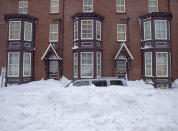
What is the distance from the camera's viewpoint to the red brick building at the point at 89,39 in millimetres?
22172

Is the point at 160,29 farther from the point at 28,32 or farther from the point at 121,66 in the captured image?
the point at 28,32

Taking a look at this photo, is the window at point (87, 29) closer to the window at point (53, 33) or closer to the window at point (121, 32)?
the window at point (121, 32)

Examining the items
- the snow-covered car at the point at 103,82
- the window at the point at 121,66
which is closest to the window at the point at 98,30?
the window at the point at 121,66

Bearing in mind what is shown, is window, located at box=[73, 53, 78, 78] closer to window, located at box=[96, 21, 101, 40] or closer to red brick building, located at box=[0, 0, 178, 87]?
red brick building, located at box=[0, 0, 178, 87]

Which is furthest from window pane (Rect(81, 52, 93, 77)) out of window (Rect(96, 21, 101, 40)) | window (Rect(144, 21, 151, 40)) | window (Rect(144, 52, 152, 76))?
window (Rect(144, 21, 151, 40))

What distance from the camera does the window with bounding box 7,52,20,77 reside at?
73.7 feet

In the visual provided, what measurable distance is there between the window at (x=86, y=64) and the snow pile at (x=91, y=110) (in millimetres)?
10895

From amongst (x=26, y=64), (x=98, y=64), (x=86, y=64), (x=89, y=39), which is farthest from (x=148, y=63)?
(x=26, y=64)

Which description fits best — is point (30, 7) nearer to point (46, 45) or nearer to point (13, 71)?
point (46, 45)

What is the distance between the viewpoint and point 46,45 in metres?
24.3

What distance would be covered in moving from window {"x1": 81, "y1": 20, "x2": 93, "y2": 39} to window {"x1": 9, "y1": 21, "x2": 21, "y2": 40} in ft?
25.4

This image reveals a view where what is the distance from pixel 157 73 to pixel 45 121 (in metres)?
17.1

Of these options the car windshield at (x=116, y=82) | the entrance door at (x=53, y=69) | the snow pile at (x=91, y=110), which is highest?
the entrance door at (x=53, y=69)

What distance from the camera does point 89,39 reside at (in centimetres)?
2223
